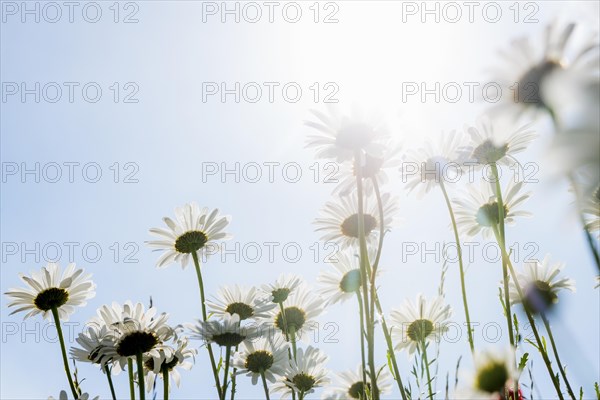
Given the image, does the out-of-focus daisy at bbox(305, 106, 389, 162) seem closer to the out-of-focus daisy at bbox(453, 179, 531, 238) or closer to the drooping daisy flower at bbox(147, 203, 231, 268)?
the out-of-focus daisy at bbox(453, 179, 531, 238)

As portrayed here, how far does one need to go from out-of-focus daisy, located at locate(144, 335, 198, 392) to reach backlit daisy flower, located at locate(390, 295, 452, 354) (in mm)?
1198

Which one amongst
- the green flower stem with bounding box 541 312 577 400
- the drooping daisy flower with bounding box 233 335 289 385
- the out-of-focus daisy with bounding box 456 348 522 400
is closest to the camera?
the out-of-focus daisy with bounding box 456 348 522 400

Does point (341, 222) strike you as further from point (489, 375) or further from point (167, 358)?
point (489, 375)

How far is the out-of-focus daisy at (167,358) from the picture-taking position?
110 inches

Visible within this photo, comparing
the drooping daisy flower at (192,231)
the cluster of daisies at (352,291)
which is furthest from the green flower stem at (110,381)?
the drooping daisy flower at (192,231)

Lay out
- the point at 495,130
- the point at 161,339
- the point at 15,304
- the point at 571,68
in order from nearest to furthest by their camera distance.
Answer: the point at 571,68 → the point at 161,339 → the point at 495,130 → the point at 15,304

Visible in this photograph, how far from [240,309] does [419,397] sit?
1538mm

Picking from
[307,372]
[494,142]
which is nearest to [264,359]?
[307,372]

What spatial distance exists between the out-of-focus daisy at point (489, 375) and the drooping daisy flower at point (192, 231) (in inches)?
92.4

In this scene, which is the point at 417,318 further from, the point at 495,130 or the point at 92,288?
the point at 92,288

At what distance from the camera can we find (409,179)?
3584 mm

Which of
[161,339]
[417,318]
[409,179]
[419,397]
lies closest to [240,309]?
[161,339]

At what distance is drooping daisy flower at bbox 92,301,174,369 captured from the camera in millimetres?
2730

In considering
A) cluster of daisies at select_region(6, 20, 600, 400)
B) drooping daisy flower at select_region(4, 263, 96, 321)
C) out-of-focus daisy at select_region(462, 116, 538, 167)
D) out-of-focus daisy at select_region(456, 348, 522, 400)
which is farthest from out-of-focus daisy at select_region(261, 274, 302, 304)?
out-of-focus daisy at select_region(456, 348, 522, 400)
